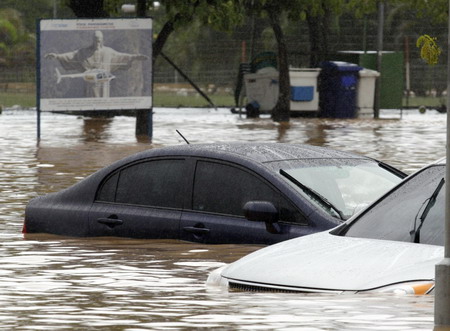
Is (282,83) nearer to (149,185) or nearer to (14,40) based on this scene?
(149,185)

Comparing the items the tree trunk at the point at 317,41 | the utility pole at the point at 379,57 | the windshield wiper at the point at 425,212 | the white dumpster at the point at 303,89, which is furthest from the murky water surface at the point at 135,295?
the tree trunk at the point at 317,41

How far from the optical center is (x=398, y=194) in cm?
845

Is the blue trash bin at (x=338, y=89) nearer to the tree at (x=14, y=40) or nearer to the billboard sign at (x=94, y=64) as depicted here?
the billboard sign at (x=94, y=64)

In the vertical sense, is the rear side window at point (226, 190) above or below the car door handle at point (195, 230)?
above

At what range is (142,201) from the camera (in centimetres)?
1093

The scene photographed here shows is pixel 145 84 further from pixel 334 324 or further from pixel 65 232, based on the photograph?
pixel 334 324

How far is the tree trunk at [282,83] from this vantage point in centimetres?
3744

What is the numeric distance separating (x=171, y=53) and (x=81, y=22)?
6002 centimetres

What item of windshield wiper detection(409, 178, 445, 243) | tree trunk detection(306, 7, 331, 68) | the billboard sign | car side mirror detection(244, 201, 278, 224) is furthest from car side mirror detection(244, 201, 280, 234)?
tree trunk detection(306, 7, 331, 68)

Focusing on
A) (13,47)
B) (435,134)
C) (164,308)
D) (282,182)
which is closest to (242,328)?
(164,308)

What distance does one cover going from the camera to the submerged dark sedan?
995 cm

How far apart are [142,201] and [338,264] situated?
370 centimetres

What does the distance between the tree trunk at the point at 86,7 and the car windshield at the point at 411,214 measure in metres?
29.2

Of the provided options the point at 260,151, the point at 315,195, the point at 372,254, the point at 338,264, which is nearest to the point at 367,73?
the point at 260,151
